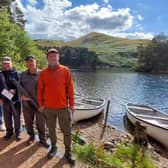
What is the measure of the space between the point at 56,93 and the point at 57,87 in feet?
0.41

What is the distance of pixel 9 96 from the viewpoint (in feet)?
23.4

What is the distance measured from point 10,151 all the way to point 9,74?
1.82 m

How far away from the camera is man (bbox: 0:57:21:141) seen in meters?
7.13

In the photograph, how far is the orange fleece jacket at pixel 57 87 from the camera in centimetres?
592

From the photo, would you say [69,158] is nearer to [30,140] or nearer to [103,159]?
[103,159]

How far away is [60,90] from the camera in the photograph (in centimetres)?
594

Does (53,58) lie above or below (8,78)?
above

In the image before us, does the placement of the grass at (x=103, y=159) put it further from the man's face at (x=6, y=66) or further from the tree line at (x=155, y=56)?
the tree line at (x=155, y=56)

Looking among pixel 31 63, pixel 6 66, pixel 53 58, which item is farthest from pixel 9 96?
pixel 53 58

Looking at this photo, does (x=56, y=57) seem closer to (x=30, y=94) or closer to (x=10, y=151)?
(x=30, y=94)

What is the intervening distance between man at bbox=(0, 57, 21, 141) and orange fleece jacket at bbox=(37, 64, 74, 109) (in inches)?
52.6

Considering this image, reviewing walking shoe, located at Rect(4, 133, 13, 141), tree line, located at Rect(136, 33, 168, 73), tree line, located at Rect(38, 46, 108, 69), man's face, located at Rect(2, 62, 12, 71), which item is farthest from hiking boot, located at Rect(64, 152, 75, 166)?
tree line, located at Rect(38, 46, 108, 69)

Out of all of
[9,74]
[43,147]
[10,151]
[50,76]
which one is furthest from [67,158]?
[9,74]

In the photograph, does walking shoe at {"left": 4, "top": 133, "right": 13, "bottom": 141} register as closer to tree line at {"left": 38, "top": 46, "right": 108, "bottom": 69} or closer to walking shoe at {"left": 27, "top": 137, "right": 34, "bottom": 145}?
walking shoe at {"left": 27, "top": 137, "right": 34, "bottom": 145}
